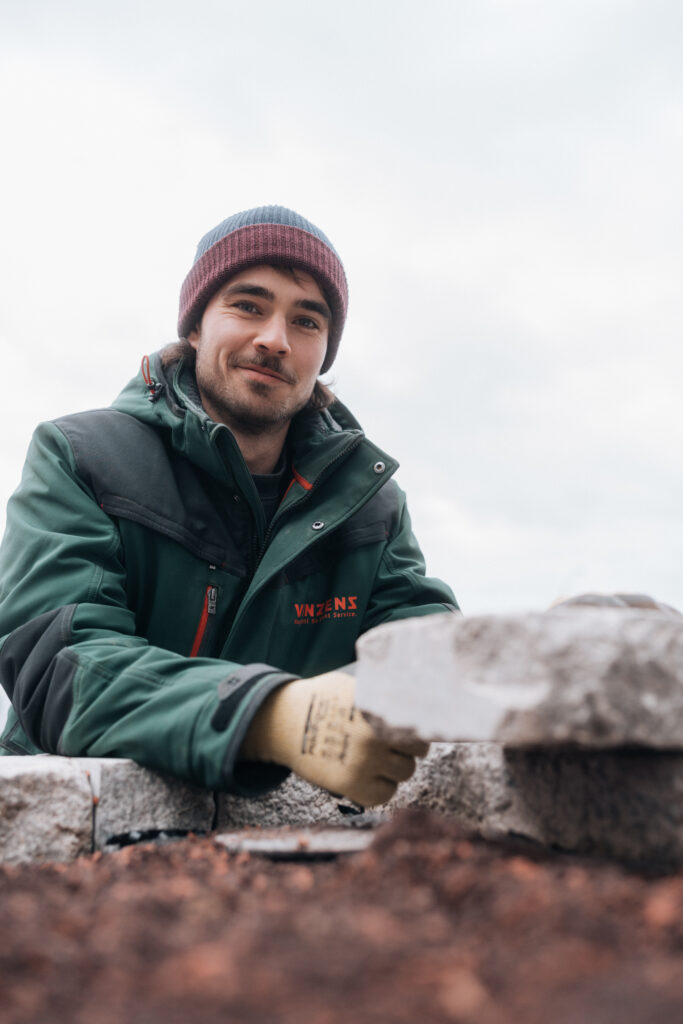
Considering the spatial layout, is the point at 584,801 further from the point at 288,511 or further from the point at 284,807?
the point at 288,511

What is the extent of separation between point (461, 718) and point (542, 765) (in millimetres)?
375

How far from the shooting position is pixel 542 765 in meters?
1.88

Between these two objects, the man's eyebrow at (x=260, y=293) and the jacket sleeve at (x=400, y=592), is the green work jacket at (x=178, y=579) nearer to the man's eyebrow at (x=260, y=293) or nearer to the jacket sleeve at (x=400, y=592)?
the jacket sleeve at (x=400, y=592)

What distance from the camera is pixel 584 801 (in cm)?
177

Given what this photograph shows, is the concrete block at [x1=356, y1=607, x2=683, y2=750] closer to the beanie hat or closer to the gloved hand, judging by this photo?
the gloved hand

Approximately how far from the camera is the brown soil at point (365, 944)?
90cm

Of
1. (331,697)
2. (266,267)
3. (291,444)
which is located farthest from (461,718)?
(266,267)

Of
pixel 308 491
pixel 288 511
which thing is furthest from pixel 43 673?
pixel 308 491

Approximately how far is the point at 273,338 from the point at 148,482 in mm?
937

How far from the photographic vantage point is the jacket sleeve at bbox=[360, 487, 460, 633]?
3.52 meters

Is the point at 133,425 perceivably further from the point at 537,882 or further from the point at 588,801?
the point at 537,882

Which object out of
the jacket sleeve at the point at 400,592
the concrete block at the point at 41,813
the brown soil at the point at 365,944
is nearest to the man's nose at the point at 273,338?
the jacket sleeve at the point at 400,592

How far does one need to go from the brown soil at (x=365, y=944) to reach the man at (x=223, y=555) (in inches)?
21.9

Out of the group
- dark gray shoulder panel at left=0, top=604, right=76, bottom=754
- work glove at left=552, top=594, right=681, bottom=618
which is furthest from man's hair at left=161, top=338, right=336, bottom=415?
work glove at left=552, top=594, right=681, bottom=618
